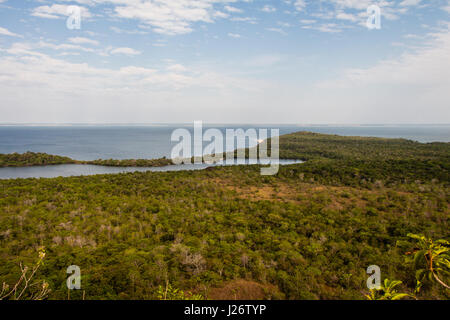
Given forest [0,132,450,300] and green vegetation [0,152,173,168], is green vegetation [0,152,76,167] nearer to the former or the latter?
green vegetation [0,152,173,168]

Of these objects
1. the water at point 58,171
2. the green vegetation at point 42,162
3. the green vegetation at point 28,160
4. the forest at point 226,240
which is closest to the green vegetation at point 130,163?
the green vegetation at point 42,162

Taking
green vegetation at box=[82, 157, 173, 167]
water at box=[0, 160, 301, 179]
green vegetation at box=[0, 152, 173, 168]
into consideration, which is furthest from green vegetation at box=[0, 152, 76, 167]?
green vegetation at box=[82, 157, 173, 167]

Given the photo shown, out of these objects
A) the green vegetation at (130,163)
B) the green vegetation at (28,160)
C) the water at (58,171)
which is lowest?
the water at (58,171)

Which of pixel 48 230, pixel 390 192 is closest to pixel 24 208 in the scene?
pixel 48 230

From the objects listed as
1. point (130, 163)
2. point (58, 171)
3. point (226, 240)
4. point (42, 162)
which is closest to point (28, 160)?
point (42, 162)

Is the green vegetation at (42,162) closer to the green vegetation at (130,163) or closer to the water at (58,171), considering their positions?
the green vegetation at (130,163)

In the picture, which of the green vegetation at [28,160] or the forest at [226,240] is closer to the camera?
the forest at [226,240]
